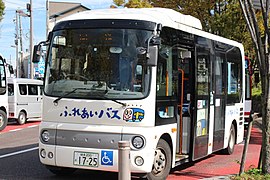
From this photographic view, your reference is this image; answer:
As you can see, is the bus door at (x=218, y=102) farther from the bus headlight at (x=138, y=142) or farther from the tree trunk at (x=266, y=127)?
the bus headlight at (x=138, y=142)

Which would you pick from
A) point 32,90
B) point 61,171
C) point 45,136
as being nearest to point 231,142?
point 61,171

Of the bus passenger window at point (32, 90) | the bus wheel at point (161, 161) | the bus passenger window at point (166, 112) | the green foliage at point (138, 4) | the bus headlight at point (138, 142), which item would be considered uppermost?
the green foliage at point (138, 4)

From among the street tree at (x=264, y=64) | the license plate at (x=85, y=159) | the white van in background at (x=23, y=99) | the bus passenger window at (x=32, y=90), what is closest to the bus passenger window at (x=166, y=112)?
the license plate at (x=85, y=159)

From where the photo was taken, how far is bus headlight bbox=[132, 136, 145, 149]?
6.79m

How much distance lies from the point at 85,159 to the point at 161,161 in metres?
1.36

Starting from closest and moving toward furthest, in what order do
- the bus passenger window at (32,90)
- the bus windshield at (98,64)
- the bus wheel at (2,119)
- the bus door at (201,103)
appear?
the bus windshield at (98,64) → the bus door at (201,103) → the bus wheel at (2,119) → the bus passenger window at (32,90)

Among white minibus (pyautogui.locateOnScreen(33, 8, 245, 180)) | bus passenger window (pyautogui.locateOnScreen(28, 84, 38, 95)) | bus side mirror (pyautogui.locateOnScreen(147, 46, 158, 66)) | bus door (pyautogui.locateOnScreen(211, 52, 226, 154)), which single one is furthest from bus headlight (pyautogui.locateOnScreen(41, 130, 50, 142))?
bus passenger window (pyautogui.locateOnScreen(28, 84, 38, 95))

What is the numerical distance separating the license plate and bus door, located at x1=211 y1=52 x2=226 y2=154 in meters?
3.52

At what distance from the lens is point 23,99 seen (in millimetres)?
20047

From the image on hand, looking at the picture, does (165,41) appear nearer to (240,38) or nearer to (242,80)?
(242,80)

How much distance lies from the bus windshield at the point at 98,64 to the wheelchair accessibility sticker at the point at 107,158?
0.92m

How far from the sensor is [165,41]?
757cm

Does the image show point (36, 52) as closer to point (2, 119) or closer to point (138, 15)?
point (138, 15)

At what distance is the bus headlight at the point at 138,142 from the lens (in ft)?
22.3
